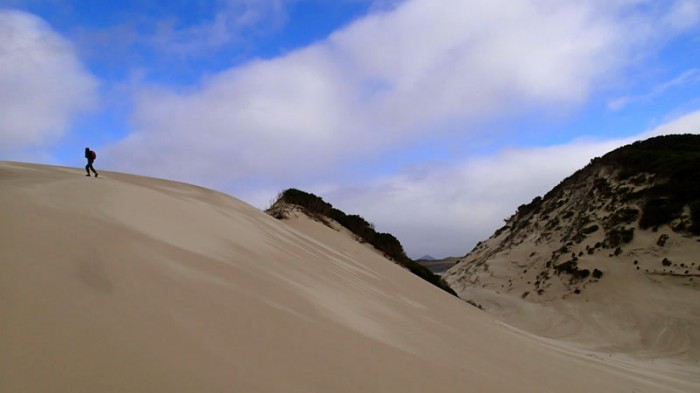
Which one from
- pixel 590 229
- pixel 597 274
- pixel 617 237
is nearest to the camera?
pixel 597 274

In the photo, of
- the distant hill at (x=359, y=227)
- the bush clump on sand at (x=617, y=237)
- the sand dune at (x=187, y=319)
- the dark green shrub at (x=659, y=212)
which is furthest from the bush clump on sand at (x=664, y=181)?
the sand dune at (x=187, y=319)

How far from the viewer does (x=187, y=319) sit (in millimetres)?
2820

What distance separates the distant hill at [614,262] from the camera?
13570 millimetres

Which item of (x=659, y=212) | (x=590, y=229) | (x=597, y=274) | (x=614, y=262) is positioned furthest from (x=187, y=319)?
(x=590, y=229)

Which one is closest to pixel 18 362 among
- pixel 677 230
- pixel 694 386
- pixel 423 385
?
pixel 423 385

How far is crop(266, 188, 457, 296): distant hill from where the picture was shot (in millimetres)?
15906

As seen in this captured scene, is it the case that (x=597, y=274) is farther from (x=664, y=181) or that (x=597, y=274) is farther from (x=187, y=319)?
(x=187, y=319)

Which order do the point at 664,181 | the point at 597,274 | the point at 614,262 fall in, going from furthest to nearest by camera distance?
the point at 664,181 < the point at 614,262 < the point at 597,274

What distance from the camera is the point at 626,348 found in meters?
12.2

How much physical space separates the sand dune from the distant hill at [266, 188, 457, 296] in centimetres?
984

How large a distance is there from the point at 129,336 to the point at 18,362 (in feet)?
1.70

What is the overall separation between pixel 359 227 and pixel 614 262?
985cm

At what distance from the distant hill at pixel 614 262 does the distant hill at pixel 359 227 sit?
422 cm

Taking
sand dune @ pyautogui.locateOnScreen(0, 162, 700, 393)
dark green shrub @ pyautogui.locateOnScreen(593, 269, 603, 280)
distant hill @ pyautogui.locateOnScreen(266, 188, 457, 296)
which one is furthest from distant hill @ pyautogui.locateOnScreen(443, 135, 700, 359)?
sand dune @ pyautogui.locateOnScreen(0, 162, 700, 393)
